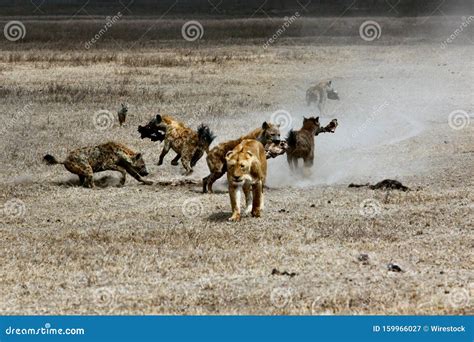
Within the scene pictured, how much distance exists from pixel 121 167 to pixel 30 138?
5.41 metres

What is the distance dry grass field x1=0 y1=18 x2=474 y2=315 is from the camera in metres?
10.5

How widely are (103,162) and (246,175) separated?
13.6 ft

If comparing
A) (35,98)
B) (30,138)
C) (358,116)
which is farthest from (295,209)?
(35,98)

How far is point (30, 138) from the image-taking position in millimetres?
22375

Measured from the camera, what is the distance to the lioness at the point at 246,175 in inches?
543

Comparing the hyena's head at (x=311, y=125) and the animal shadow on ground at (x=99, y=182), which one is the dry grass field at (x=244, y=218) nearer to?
the animal shadow on ground at (x=99, y=182)

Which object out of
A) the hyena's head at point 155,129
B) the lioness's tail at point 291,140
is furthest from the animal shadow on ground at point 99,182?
the lioness's tail at point 291,140

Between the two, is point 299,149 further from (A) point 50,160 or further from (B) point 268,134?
(A) point 50,160

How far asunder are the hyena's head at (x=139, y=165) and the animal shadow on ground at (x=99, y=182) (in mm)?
401

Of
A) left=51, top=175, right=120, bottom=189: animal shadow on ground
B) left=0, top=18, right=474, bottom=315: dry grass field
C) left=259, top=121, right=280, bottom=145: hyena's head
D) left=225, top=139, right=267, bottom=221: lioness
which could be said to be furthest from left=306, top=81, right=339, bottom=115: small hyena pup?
left=225, top=139, right=267, bottom=221: lioness

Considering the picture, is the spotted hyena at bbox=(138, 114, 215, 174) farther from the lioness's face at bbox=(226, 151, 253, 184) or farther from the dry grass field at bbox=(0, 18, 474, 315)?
the lioness's face at bbox=(226, 151, 253, 184)

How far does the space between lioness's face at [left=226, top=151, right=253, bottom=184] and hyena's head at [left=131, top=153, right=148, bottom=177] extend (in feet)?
12.7

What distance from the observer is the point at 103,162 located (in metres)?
17.3

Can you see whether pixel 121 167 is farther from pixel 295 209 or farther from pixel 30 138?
pixel 30 138
